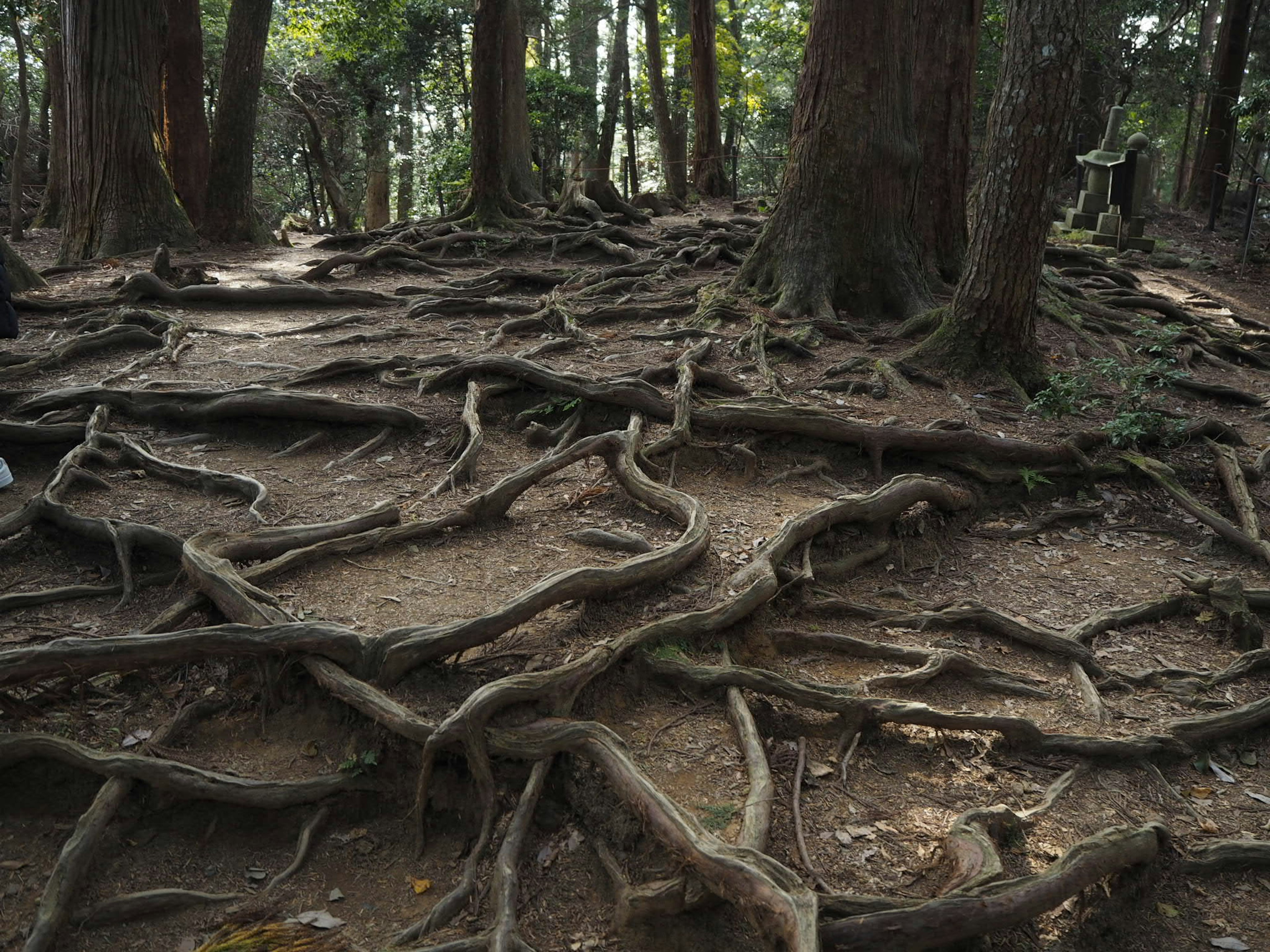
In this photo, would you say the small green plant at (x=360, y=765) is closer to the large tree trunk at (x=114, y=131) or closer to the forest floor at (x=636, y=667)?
the forest floor at (x=636, y=667)

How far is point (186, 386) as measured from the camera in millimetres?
6797

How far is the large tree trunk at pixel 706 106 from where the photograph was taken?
18.7 metres

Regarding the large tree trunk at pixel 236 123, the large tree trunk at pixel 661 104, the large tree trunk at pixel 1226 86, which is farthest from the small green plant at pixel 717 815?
the large tree trunk at pixel 1226 86

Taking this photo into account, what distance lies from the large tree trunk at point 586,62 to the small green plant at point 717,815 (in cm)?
1752

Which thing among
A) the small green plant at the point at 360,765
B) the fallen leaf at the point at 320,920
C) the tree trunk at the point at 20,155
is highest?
the tree trunk at the point at 20,155

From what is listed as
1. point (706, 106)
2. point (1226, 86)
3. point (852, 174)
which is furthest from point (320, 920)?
point (1226, 86)

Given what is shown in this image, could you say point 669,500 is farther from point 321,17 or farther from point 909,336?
point 321,17

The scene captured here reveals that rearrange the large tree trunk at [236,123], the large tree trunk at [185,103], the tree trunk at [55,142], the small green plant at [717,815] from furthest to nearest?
the tree trunk at [55,142], the large tree trunk at [236,123], the large tree trunk at [185,103], the small green plant at [717,815]

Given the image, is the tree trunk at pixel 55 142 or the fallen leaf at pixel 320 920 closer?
the fallen leaf at pixel 320 920

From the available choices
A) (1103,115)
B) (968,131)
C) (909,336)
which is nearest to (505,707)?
(909,336)

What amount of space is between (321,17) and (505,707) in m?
20.2

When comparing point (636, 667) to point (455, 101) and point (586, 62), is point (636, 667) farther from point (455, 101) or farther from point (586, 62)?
point (586, 62)

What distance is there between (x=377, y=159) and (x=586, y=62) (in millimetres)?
9143

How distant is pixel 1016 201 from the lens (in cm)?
691
